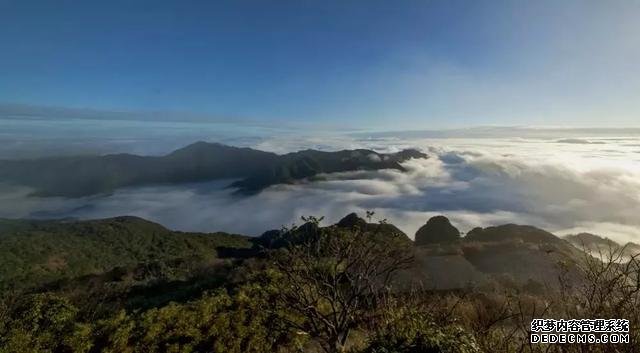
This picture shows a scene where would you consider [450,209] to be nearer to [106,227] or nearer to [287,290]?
[106,227]

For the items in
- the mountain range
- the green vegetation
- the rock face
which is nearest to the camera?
the green vegetation

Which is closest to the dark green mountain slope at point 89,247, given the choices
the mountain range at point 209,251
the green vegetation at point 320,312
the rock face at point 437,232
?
the mountain range at point 209,251

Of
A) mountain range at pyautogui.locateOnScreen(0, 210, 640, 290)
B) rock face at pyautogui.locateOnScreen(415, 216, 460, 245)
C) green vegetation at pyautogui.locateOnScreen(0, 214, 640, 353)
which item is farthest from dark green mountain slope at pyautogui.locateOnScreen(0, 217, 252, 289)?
green vegetation at pyautogui.locateOnScreen(0, 214, 640, 353)

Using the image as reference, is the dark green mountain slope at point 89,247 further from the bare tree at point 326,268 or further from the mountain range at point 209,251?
the bare tree at point 326,268

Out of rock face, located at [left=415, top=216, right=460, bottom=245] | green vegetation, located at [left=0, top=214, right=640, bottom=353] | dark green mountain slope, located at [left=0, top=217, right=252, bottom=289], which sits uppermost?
green vegetation, located at [left=0, top=214, right=640, bottom=353]

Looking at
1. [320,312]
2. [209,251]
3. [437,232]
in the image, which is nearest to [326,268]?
[320,312]

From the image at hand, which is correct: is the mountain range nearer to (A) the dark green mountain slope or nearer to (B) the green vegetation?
(A) the dark green mountain slope
